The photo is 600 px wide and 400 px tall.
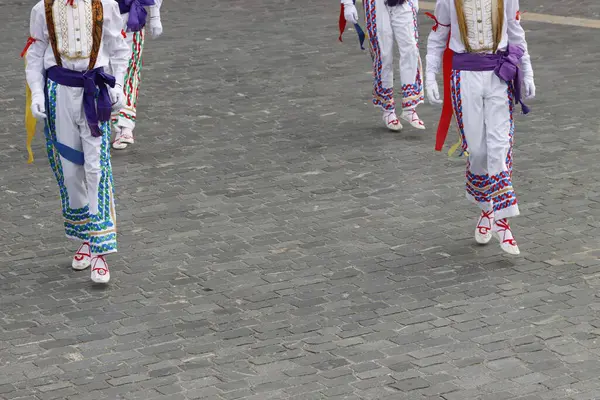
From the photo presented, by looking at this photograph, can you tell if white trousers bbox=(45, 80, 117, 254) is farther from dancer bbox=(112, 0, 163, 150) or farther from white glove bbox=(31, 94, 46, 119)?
dancer bbox=(112, 0, 163, 150)

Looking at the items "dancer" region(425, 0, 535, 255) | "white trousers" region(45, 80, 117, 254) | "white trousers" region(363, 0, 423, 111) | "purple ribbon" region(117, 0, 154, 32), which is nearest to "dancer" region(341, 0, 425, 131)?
"white trousers" region(363, 0, 423, 111)

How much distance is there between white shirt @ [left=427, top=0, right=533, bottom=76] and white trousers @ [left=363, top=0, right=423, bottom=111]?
9.96 feet

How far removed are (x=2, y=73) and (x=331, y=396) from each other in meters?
9.64

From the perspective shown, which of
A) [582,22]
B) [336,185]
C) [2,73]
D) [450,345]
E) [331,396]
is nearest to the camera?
[331,396]

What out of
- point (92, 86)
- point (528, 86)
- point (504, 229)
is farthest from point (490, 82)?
point (92, 86)

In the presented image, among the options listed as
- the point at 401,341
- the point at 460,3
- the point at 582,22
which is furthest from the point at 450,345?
the point at 582,22

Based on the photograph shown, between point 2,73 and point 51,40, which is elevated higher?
point 51,40

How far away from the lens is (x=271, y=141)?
470 inches

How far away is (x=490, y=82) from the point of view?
28.6ft

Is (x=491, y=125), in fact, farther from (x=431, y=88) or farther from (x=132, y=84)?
(x=132, y=84)

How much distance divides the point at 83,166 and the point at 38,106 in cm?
55

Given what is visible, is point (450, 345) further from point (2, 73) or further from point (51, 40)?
point (2, 73)

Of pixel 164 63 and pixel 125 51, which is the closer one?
pixel 125 51

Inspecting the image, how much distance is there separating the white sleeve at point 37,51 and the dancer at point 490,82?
2620 millimetres
